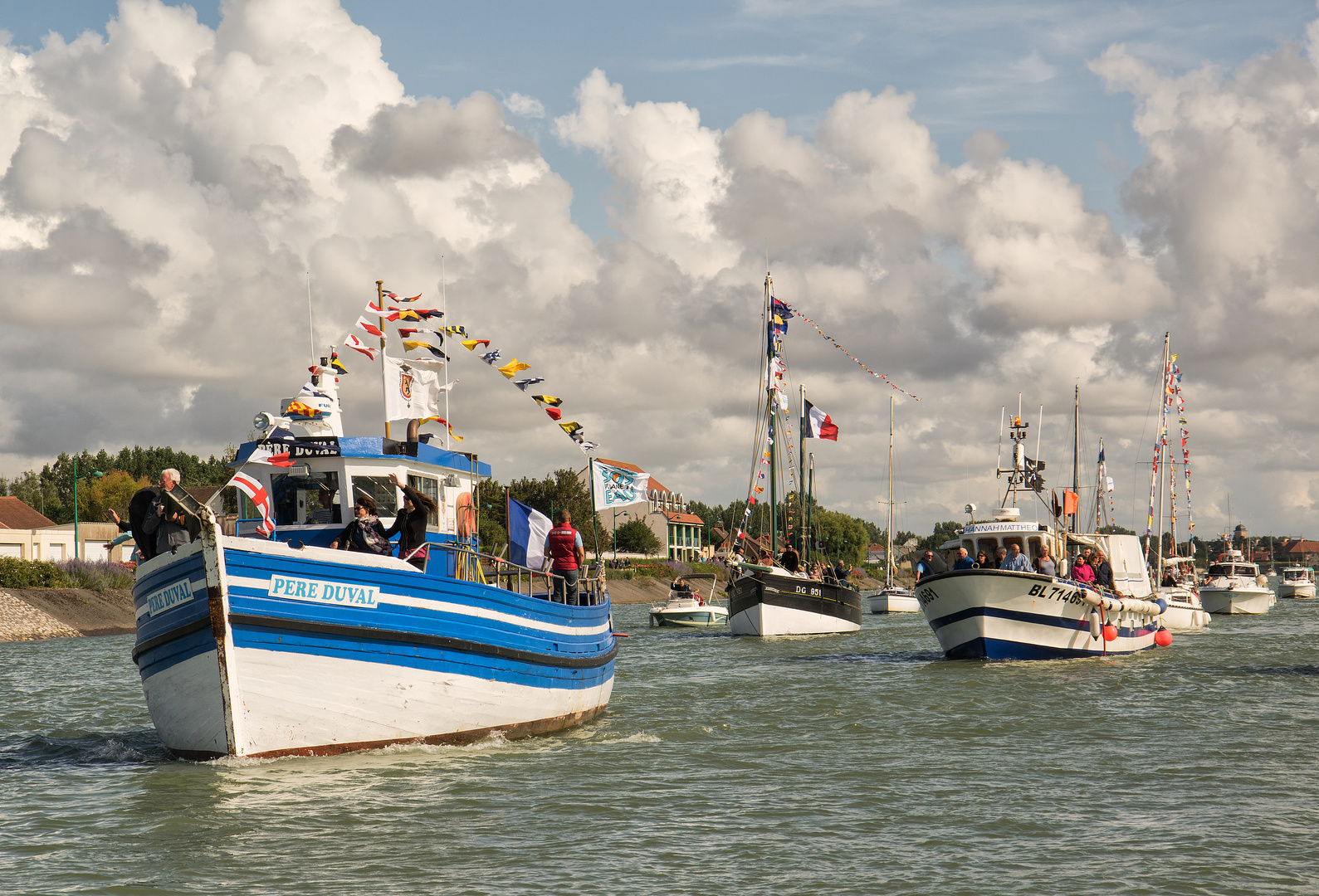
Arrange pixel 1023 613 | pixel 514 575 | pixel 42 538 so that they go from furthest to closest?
1. pixel 42 538
2. pixel 1023 613
3. pixel 514 575

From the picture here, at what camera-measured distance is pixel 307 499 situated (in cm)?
1552

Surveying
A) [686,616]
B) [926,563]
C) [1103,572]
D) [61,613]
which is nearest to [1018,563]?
[926,563]

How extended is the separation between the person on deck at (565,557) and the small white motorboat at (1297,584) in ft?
291

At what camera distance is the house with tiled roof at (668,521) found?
5374 inches

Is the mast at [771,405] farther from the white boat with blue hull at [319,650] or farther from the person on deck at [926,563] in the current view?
the white boat with blue hull at [319,650]

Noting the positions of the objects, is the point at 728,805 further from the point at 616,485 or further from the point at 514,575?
the point at 616,485

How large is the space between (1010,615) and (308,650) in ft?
56.8

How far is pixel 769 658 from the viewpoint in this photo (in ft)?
96.1

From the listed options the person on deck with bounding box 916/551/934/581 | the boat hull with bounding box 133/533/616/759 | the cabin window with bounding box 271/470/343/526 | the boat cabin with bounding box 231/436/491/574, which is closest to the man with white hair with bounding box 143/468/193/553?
the boat hull with bounding box 133/533/616/759

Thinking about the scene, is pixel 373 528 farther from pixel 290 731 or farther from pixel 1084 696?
pixel 1084 696

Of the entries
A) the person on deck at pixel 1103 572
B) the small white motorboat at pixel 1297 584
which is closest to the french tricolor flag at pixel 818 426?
the person on deck at pixel 1103 572

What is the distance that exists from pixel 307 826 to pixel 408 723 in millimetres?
2687

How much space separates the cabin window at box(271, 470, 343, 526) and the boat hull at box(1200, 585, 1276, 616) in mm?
56722

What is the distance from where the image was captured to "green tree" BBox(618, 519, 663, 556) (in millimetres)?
119688
